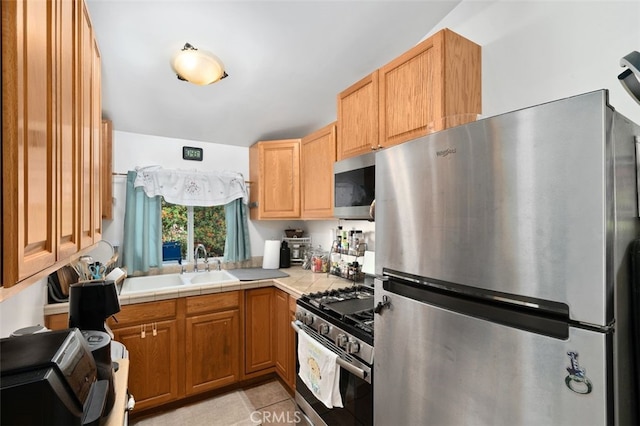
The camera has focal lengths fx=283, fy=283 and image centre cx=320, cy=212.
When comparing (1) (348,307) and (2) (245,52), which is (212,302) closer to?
(1) (348,307)

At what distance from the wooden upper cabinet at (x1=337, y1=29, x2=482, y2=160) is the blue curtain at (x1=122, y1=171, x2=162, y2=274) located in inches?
79.7

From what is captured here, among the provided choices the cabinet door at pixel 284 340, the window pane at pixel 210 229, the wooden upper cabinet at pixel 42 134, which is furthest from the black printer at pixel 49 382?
the window pane at pixel 210 229

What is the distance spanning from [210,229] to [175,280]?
633mm

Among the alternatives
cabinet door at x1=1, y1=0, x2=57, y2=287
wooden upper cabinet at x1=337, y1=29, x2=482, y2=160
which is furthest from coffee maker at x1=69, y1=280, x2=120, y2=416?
wooden upper cabinet at x1=337, y1=29, x2=482, y2=160

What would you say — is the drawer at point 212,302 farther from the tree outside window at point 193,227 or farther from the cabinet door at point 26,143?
the cabinet door at point 26,143

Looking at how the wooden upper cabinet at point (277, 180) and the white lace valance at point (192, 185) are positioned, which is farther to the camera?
the wooden upper cabinet at point (277, 180)

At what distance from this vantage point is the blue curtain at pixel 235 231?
3.07m

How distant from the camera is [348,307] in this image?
1.75 m

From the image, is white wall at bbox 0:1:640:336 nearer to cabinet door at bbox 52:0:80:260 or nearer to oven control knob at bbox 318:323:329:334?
cabinet door at bbox 52:0:80:260

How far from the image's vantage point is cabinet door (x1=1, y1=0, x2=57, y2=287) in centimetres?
52

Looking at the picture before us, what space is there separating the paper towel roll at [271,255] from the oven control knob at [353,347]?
70.7 inches

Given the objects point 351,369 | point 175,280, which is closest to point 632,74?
point 351,369

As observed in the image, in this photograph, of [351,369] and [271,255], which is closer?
[351,369]

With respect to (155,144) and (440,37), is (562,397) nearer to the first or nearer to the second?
(440,37)
